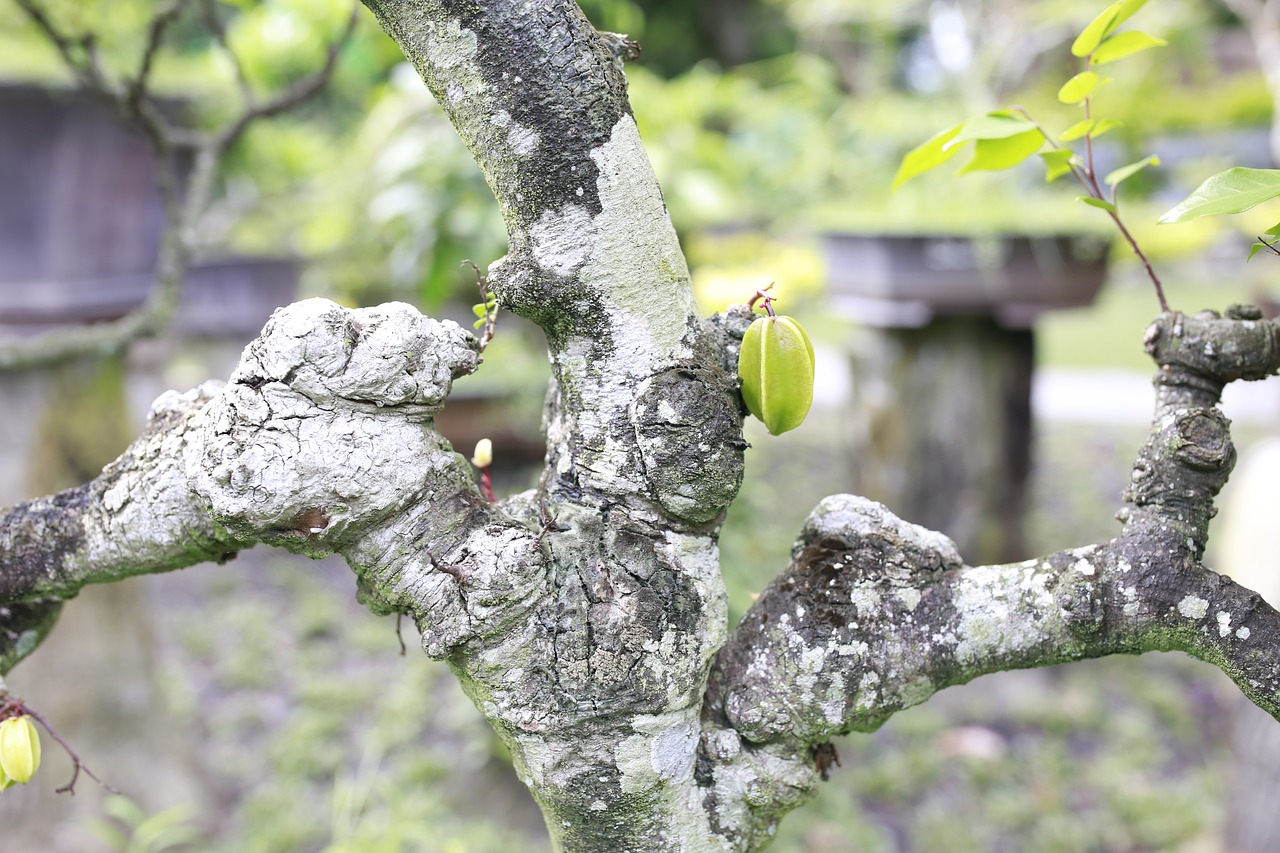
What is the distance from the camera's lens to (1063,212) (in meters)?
2.11

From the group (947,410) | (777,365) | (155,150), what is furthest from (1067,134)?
(947,410)

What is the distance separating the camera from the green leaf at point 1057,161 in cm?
59

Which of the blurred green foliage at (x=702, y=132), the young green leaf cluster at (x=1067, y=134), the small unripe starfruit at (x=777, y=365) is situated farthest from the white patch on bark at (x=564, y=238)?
the blurred green foliage at (x=702, y=132)

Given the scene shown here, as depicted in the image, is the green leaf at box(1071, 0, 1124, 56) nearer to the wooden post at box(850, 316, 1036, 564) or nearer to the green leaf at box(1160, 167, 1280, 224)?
the green leaf at box(1160, 167, 1280, 224)

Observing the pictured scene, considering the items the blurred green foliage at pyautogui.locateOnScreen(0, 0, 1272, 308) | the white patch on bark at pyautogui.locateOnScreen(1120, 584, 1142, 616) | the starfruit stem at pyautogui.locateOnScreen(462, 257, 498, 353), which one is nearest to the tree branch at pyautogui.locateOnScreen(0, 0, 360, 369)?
the blurred green foliage at pyautogui.locateOnScreen(0, 0, 1272, 308)

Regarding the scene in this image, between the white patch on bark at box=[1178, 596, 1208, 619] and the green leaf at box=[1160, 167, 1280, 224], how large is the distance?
21 centimetres

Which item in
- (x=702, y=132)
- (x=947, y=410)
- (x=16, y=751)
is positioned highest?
(x=702, y=132)

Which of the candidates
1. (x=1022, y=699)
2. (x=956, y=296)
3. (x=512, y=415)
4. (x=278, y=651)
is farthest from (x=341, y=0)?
(x=1022, y=699)

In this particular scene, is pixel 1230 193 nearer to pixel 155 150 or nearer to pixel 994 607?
pixel 994 607

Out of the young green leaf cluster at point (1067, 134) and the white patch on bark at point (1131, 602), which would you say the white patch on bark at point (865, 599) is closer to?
the white patch on bark at point (1131, 602)

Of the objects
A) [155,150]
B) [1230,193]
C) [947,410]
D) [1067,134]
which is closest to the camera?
[1230,193]

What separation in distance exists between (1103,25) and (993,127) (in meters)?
0.09

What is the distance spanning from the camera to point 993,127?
0.56m

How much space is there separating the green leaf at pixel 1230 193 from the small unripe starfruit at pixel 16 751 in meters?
0.69
